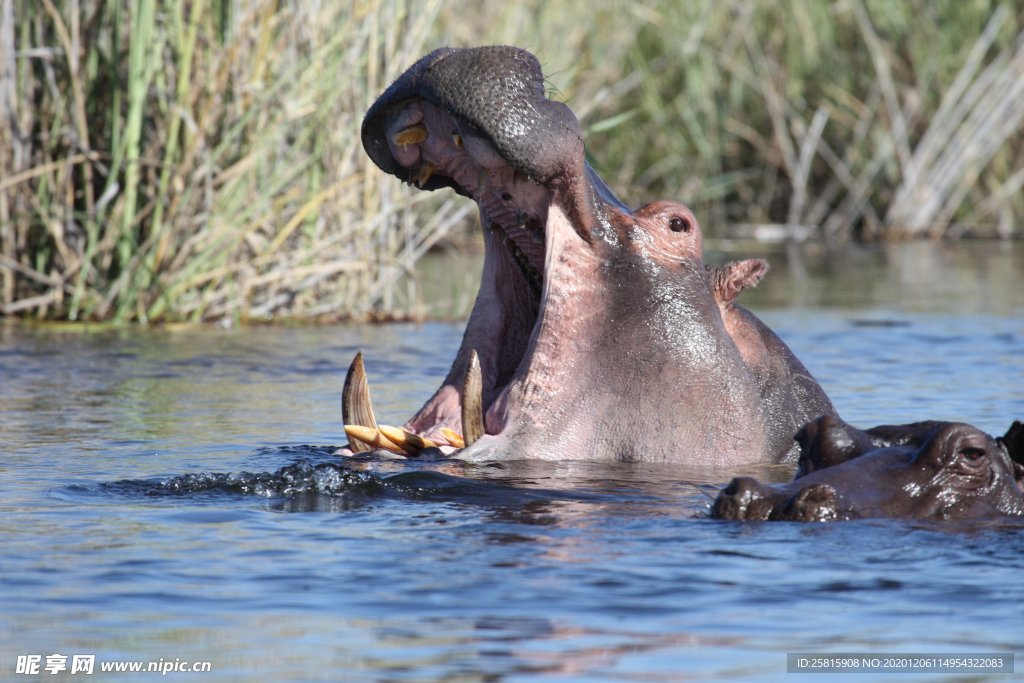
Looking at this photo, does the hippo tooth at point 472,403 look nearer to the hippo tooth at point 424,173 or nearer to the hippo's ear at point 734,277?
the hippo tooth at point 424,173

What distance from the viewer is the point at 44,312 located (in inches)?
332

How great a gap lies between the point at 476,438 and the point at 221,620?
1.31m

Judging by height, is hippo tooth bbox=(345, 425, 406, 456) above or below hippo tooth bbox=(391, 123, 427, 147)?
below

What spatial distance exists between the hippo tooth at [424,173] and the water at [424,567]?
0.74 meters

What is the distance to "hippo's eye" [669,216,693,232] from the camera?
468 centimetres

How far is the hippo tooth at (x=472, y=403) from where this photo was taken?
437cm

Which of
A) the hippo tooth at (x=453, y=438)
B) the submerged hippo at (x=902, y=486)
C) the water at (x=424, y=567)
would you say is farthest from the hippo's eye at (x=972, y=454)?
the hippo tooth at (x=453, y=438)

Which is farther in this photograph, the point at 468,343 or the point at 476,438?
the point at 468,343

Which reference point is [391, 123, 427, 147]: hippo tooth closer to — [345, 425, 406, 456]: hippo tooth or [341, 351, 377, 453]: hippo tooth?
[341, 351, 377, 453]: hippo tooth

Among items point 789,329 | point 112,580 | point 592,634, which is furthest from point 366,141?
point 789,329

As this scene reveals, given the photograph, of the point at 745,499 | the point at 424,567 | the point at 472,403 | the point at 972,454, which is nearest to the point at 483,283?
the point at 472,403

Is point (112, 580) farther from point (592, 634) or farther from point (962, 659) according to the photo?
point (962, 659)

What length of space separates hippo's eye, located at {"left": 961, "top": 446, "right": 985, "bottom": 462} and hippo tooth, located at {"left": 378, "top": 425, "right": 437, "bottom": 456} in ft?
4.49

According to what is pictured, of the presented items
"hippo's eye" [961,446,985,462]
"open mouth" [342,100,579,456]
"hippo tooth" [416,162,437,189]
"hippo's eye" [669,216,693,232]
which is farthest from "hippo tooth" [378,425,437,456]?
"hippo's eye" [961,446,985,462]
